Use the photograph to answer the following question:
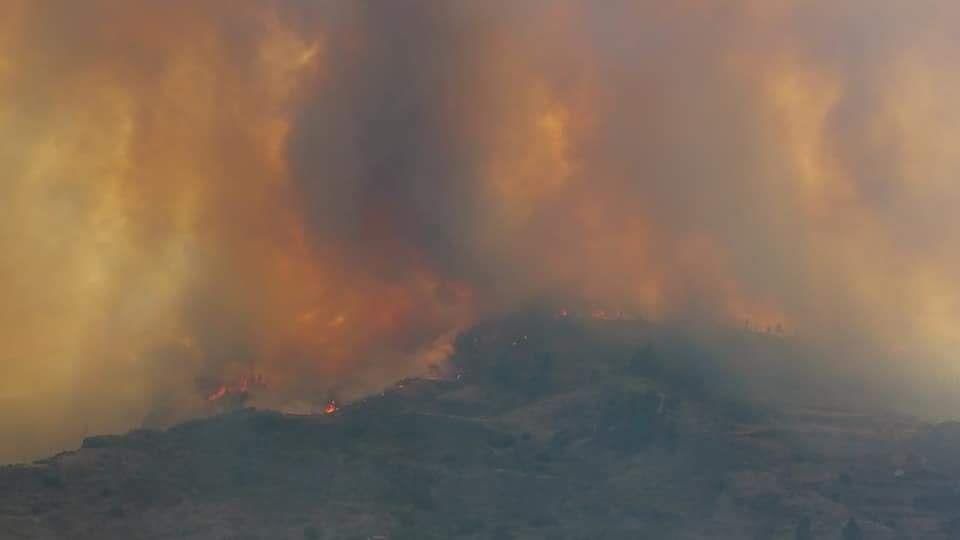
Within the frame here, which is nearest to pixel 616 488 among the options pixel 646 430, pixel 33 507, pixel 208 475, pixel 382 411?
pixel 646 430

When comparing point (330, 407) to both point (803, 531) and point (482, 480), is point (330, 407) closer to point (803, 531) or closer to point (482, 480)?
point (482, 480)

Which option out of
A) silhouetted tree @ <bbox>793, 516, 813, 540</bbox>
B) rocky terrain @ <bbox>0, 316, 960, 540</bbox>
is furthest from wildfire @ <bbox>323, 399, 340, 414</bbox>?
silhouetted tree @ <bbox>793, 516, 813, 540</bbox>

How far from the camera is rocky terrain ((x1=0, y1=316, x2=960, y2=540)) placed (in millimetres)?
172250

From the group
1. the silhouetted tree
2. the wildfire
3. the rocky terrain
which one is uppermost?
the wildfire

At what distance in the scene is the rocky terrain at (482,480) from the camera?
565 ft

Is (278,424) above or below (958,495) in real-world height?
above

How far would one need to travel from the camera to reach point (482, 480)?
184 metres

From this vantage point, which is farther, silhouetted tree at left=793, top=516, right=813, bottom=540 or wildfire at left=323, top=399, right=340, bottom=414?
wildfire at left=323, top=399, right=340, bottom=414

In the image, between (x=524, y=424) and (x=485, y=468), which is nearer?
(x=485, y=468)

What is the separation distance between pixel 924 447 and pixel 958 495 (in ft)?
32.4

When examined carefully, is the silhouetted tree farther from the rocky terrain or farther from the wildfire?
the wildfire

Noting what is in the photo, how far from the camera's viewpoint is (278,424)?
187 metres

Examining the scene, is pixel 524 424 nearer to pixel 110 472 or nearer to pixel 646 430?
pixel 646 430

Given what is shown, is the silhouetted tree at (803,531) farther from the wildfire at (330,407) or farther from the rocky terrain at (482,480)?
the wildfire at (330,407)
